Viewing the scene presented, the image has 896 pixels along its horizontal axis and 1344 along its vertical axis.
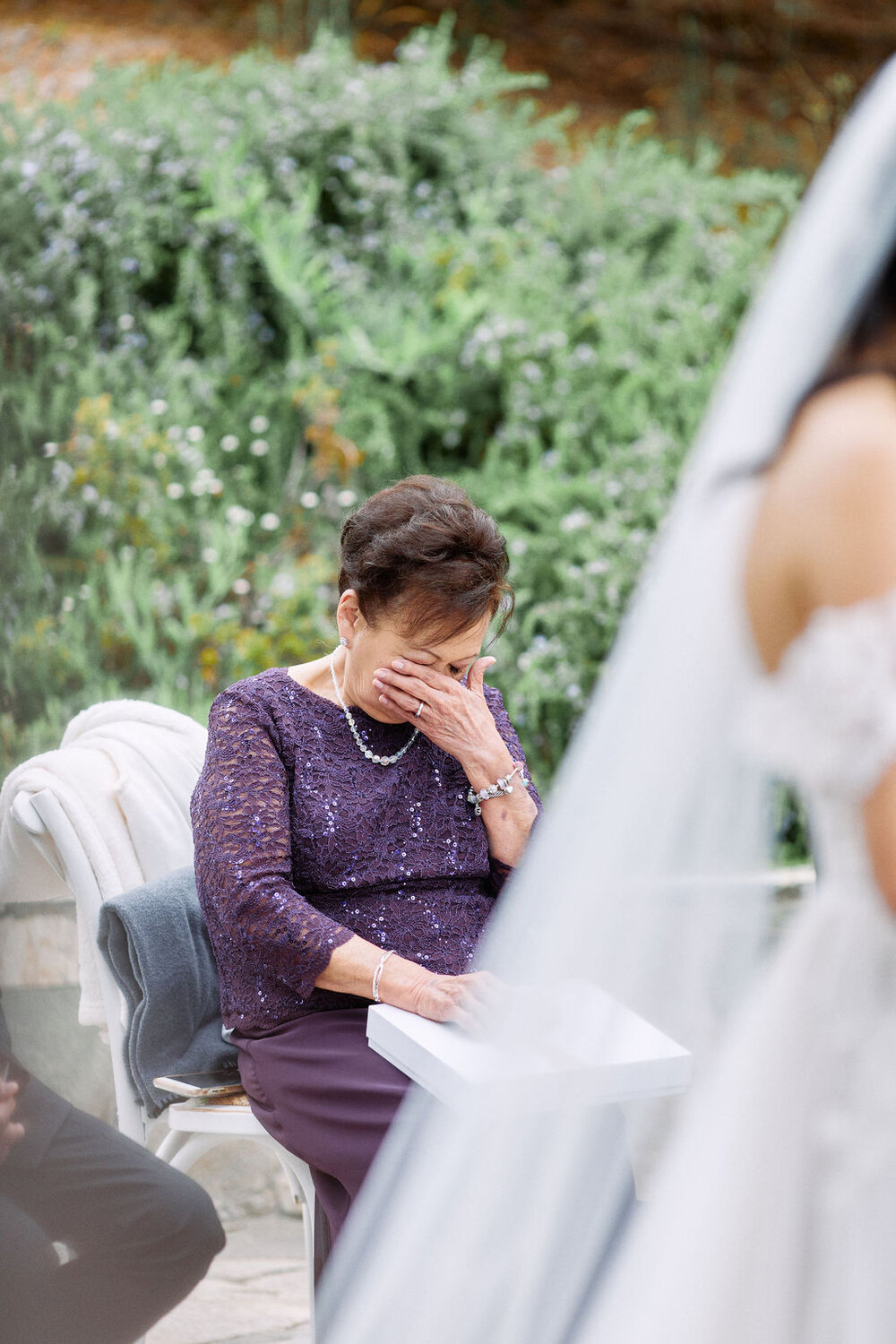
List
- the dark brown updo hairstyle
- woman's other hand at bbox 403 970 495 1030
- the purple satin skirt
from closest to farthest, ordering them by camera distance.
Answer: woman's other hand at bbox 403 970 495 1030 → the purple satin skirt → the dark brown updo hairstyle

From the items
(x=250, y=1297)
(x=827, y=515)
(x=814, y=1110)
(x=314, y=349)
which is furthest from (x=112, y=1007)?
(x=314, y=349)

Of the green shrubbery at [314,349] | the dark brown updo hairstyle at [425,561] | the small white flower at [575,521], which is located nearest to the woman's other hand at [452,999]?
the dark brown updo hairstyle at [425,561]

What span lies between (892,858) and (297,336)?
12.9 feet

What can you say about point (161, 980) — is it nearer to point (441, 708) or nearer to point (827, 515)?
point (441, 708)

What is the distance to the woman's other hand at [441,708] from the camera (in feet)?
6.87

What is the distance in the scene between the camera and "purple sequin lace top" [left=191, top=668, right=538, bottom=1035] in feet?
6.31


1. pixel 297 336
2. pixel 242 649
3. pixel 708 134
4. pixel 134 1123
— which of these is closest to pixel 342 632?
pixel 134 1123

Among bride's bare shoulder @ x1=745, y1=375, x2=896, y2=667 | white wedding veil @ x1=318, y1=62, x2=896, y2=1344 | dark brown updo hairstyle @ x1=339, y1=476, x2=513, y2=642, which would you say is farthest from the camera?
dark brown updo hairstyle @ x1=339, y1=476, x2=513, y2=642

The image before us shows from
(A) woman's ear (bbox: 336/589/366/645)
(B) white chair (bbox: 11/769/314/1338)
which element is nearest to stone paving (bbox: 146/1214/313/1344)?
(B) white chair (bbox: 11/769/314/1338)

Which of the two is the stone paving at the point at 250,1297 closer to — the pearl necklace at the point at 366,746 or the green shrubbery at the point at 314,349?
the pearl necklace at the point at 366,746

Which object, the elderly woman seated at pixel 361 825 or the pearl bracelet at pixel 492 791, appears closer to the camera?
the elderly woman seated at pixel 361 825

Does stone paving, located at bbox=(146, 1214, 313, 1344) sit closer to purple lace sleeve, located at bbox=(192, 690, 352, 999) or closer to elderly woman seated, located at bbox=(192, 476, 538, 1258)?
elderly woman seated, located at bbox=(192, 476, 538, 1258)

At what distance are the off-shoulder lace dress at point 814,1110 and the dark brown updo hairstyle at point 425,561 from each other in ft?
3.46

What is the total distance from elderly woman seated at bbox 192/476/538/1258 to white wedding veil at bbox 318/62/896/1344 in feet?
2.28
